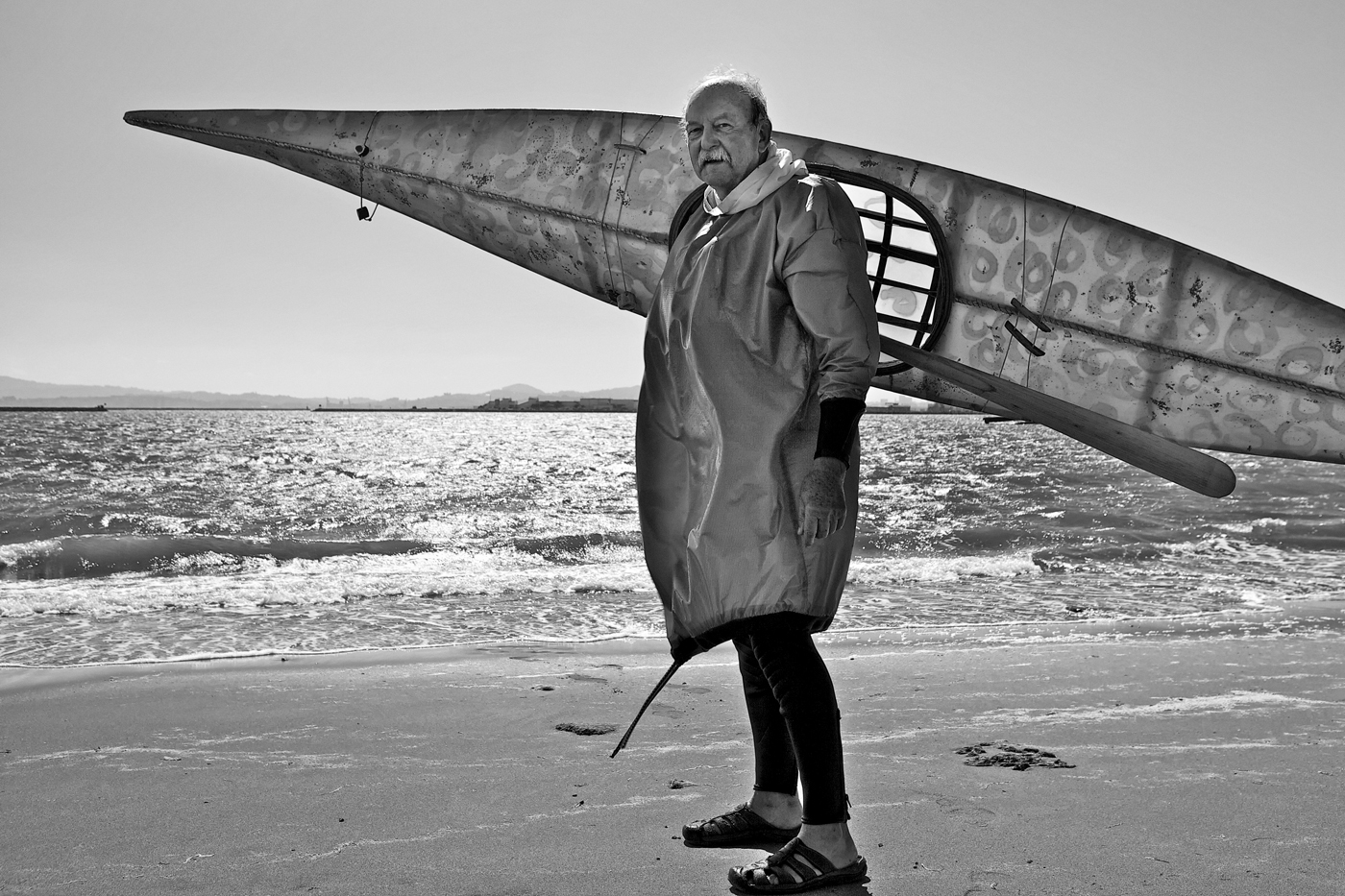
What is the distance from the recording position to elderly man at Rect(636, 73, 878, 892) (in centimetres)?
183

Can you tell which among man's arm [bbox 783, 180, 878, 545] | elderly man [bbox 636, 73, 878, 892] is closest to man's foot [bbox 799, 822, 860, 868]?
elderly man [bbox 636, 73, 878, 892]

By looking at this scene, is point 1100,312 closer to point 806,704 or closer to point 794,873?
point 806,704

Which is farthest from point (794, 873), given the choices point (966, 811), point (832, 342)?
point (832, 342)

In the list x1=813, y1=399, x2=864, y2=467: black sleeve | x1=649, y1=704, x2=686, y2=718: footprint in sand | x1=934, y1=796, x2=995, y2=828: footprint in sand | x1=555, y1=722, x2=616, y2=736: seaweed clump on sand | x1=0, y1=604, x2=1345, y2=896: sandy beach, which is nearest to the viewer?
x1=813, y1=399, x2=864, y2=467: black sleeve

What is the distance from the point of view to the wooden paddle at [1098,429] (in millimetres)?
2064

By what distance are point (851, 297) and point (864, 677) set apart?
2.72 meters

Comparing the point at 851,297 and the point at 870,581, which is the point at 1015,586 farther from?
the point at 851,297

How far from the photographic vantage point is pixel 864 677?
4.20 meters

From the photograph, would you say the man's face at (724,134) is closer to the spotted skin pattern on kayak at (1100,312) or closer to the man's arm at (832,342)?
the man's arm at (832,342)

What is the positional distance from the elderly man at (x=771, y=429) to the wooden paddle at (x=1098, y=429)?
330 mm

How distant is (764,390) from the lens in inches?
75.1

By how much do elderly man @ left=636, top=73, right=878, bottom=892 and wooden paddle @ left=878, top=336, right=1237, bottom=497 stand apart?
33cm

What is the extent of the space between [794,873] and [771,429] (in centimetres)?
81

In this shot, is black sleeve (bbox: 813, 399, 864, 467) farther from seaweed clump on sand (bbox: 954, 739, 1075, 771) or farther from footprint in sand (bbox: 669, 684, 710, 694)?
footprint in sand (bbox: 669, 684, 710, 694)
